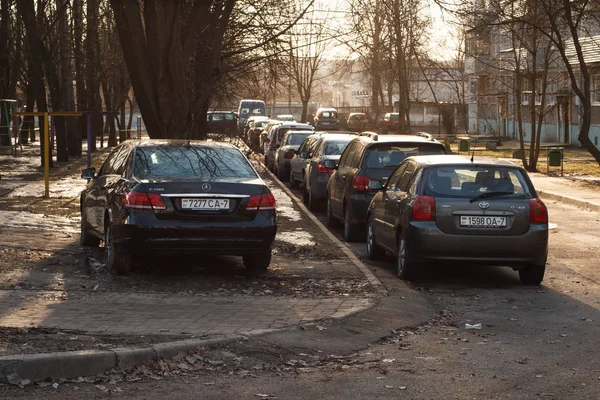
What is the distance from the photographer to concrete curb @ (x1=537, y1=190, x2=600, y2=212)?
913 inches

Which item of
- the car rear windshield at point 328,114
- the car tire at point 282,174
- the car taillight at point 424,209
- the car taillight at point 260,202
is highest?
the car rear windshield at point 328,114

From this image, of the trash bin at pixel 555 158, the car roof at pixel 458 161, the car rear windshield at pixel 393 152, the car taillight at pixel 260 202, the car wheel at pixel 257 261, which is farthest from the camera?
the trash bin at pixel 555 158

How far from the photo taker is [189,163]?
12398 mm

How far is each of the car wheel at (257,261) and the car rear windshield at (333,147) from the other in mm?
9397

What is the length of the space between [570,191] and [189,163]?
53.8ft

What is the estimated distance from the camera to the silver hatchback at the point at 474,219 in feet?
39.8

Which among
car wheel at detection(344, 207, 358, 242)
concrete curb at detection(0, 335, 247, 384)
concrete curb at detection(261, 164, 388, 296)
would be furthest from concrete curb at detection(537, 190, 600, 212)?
concrete curb at detection(0, 335, 247, 384)

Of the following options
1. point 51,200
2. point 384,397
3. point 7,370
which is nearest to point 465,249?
point 384,397

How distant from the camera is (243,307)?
10.1 meters

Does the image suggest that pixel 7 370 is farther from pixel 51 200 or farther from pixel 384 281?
pixel 51 200

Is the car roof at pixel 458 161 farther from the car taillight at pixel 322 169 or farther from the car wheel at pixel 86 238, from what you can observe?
the car taillight at pixel 322 169

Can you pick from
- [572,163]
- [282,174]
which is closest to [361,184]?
[282,174]

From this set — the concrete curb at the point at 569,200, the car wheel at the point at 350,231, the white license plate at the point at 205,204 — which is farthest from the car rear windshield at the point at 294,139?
the white license plate at the point at 205,204

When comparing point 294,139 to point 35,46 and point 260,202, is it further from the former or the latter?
point 260,202
